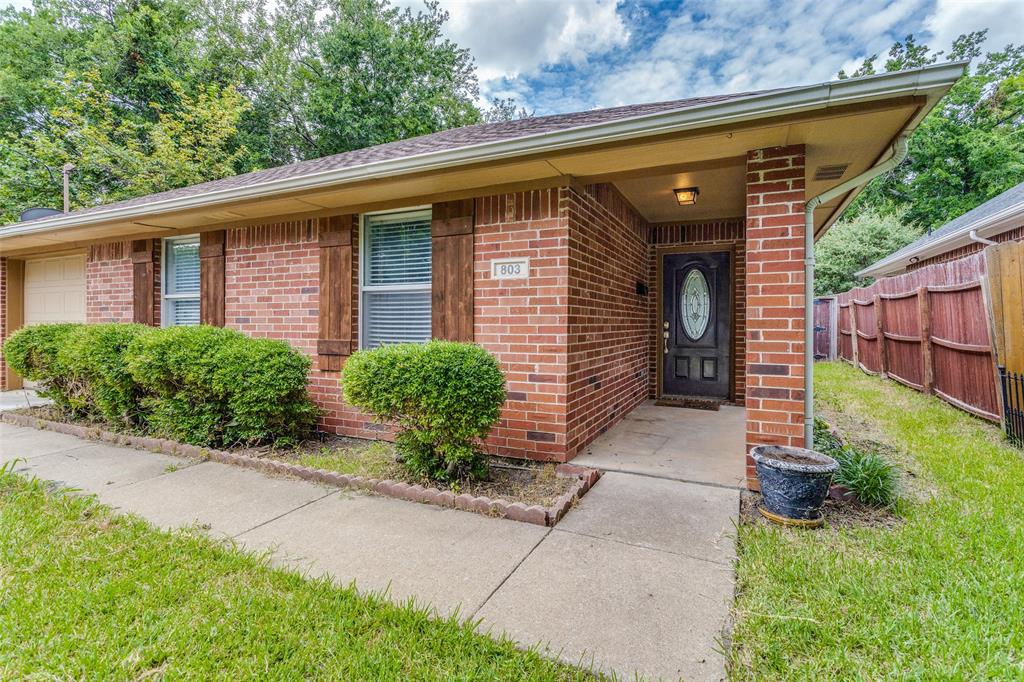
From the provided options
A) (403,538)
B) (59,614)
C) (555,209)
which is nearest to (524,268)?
(555,209)

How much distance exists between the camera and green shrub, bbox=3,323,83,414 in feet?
17.8

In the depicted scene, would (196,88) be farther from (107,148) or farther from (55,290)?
(55,290)

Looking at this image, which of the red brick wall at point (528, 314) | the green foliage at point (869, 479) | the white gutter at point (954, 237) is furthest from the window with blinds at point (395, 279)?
the white gutter at point (954, 237)

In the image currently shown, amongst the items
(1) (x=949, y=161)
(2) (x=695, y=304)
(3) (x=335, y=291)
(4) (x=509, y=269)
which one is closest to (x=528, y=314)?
(4) (x=509, y=269)

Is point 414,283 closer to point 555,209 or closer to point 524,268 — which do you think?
point 524,268

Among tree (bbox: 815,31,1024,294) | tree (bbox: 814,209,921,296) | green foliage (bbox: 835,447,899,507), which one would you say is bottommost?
green foliage (bbox: 835,447,899,507)

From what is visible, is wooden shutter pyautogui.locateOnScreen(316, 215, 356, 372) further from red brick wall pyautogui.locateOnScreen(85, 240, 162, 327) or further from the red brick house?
red brick wall pyautogui.locateOnScreen(85, 240, 162, 327)

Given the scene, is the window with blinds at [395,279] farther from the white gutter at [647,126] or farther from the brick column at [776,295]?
the brick column at [776,295]

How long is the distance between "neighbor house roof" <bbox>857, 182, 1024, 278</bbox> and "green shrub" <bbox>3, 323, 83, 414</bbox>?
12.7 m

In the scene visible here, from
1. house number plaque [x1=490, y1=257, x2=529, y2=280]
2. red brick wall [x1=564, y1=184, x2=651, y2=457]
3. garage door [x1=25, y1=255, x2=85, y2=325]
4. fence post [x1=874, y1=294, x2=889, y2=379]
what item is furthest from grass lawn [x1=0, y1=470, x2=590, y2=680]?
fence post [x1=874, y1=294, x2=889, y2=379]

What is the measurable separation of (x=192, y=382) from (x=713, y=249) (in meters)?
6.56

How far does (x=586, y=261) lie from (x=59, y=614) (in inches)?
158

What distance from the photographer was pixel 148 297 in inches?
240

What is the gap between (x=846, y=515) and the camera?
9.68ft
